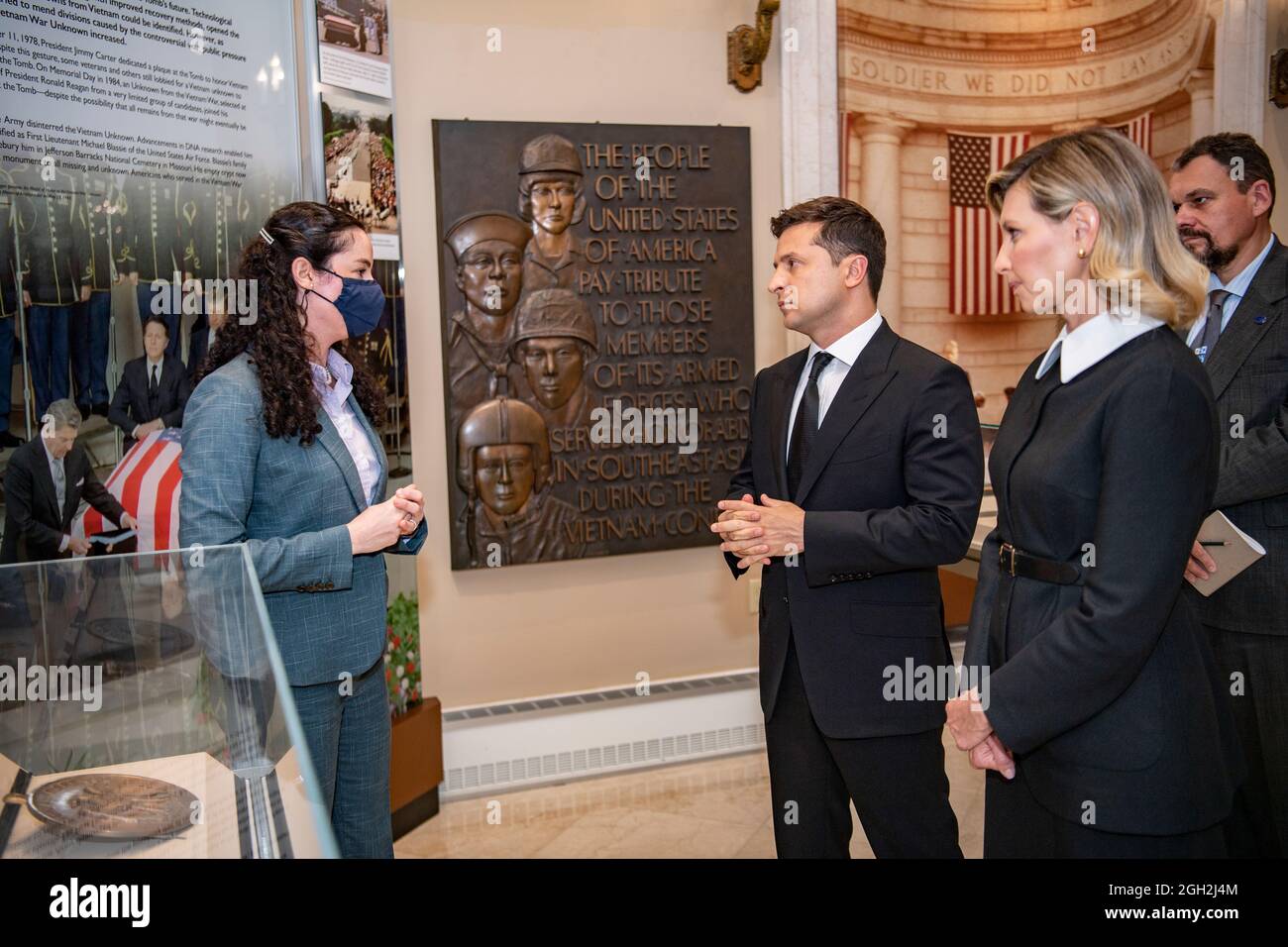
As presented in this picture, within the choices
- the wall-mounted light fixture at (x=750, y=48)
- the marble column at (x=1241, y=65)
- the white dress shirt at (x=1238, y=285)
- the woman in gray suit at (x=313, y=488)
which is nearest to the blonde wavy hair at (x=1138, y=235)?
the white dress shirt at (x=1238, y=285)

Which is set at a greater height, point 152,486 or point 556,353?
point 556,353

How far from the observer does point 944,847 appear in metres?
2.42

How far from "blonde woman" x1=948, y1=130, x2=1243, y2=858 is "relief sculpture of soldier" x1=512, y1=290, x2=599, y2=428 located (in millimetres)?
2950

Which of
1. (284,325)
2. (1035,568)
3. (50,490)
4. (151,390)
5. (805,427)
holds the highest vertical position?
(284,325)

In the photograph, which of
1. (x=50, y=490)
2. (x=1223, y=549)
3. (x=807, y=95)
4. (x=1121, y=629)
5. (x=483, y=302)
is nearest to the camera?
(x=1121, y=629)

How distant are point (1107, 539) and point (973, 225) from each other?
4.21 meters

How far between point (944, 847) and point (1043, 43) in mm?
4566

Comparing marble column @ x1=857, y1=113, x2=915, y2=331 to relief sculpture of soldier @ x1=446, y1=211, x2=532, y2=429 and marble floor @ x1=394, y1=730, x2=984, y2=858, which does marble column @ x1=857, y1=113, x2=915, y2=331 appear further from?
marble floor @ x1=394, y1=730, x2=984, y2=858

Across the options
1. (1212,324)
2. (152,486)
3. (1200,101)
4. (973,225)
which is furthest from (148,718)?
(1200,101)

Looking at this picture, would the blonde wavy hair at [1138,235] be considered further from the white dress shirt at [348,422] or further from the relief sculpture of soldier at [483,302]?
the relief sculpture of soldier at [483,302]

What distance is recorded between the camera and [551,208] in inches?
180

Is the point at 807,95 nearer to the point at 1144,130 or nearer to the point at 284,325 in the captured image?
the point at 1144,130

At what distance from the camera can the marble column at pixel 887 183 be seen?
5184mm

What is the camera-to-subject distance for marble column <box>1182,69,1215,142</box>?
4.89 metres
